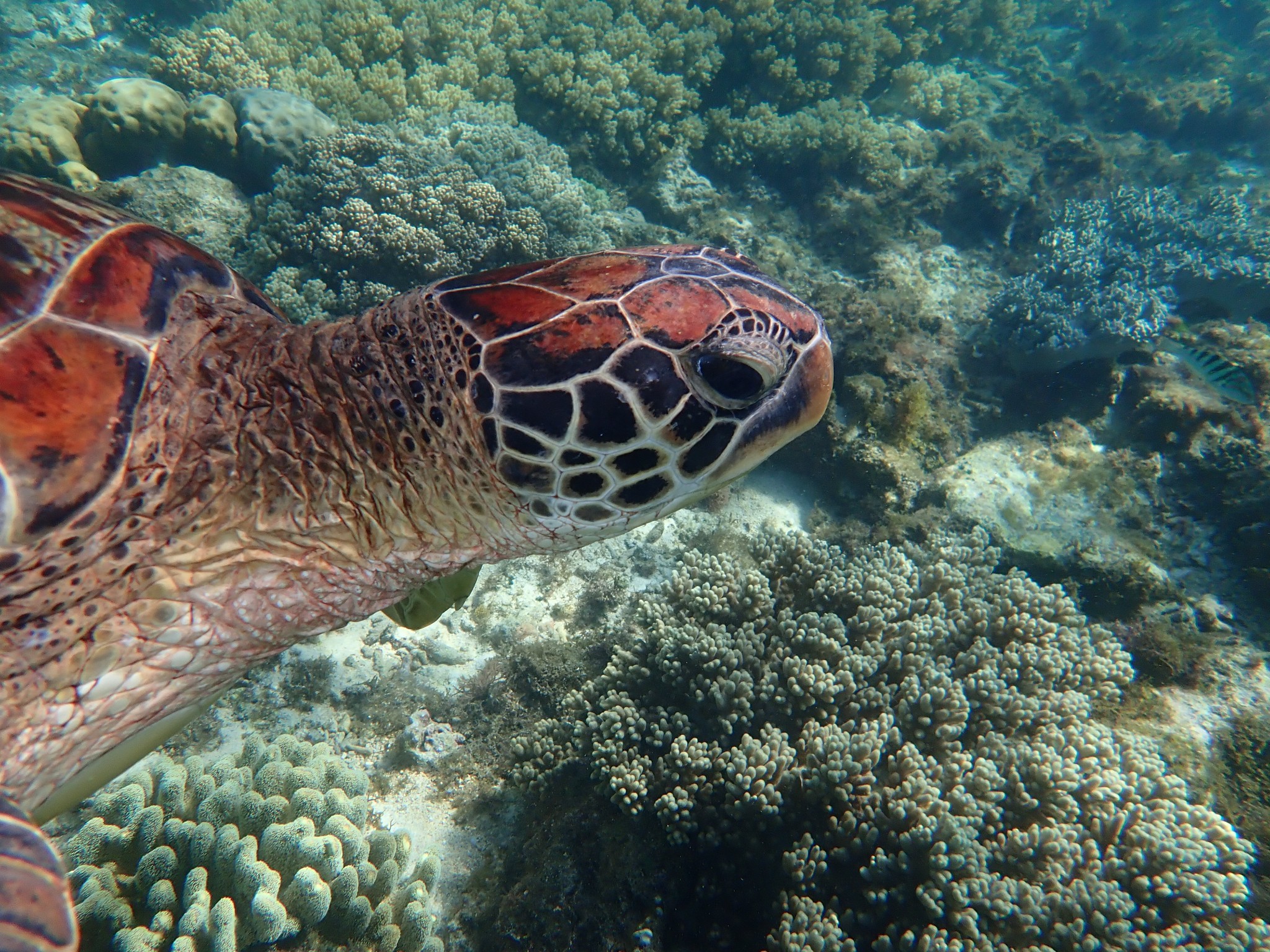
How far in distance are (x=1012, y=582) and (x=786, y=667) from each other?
1.40 meters

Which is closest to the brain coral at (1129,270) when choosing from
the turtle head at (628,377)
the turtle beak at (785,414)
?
the turtle beak at (785,414)

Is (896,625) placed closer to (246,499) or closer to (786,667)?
(786,667)

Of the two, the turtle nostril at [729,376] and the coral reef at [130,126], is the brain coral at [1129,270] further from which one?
the coral reef at [130,126]

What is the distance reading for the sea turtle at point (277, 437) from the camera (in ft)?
4.00

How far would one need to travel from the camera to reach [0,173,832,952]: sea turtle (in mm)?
1221

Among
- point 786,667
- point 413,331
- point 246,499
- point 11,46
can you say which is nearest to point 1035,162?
point 786,667

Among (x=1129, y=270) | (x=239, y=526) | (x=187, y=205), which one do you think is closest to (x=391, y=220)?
(x=187, y=205)

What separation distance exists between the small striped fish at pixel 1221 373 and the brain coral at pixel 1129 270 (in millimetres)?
688

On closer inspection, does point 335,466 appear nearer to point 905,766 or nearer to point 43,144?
point 905,766

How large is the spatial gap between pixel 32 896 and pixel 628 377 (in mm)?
1395

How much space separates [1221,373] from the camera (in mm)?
4117

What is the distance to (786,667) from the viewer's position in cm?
246

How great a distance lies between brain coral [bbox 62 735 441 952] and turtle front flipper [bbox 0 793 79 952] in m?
0.94

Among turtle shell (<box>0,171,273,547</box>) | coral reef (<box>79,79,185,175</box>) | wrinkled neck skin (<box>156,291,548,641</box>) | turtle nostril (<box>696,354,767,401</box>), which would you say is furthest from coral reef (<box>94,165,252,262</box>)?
turtle nostril (<box>696,354,767,401</box>)
